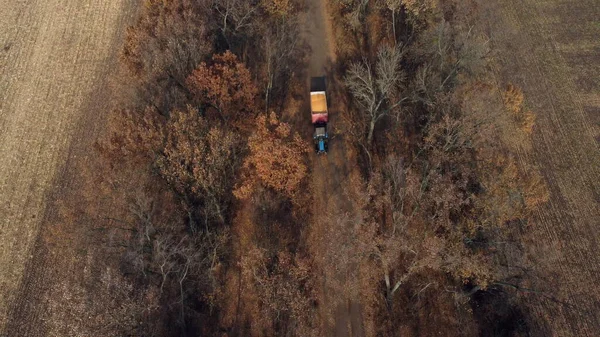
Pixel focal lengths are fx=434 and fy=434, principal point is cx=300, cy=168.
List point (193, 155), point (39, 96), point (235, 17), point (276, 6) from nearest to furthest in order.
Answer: point (193, 155)
point (235, 17)
point (39, 96)
point (276, 6)

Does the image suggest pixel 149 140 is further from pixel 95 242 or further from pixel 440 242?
pixel 440 242

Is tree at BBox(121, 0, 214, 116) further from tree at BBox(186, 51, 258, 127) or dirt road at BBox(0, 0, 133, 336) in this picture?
dirt road at BBox(0, 0, 133, 336)

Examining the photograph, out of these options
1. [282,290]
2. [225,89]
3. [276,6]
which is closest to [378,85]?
[225,89]

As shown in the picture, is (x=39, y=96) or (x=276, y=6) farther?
(x=276, y=6)

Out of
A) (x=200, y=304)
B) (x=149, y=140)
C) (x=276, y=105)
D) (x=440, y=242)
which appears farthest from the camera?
(x=276, y=105)

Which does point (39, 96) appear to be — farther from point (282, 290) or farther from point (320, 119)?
point (282, 290)

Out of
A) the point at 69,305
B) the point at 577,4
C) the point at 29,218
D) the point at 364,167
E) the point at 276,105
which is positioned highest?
the point at 577,4

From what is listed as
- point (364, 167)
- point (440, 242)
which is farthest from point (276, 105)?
point (440, 242)
